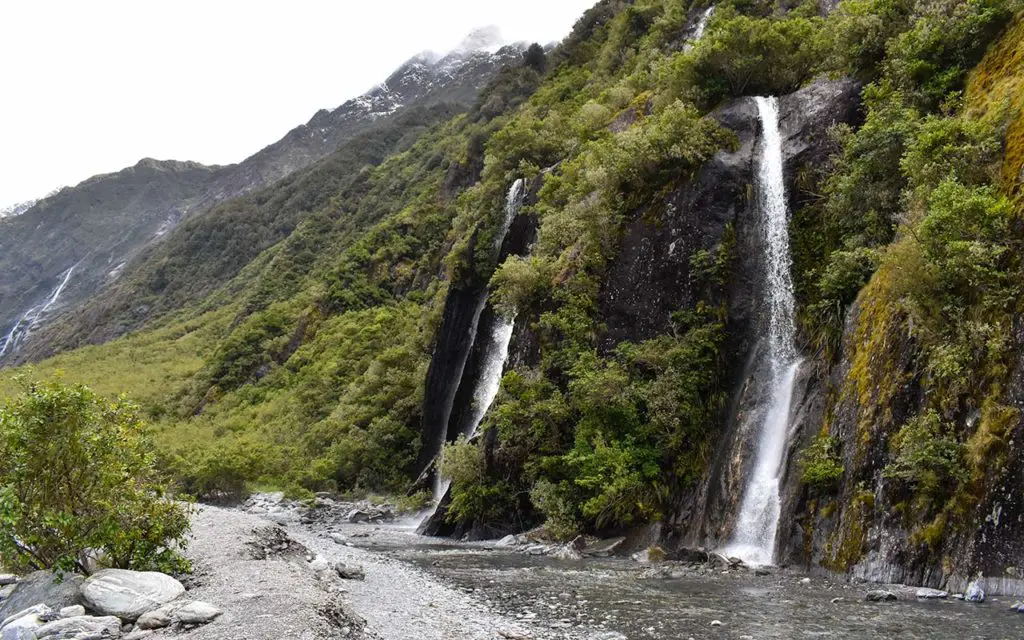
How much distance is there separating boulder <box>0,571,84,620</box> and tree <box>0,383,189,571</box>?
26 cm

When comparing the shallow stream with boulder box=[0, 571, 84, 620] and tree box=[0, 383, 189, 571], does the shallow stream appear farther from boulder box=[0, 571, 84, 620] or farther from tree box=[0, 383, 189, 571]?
boulder box=[0, 571, 84, 620]

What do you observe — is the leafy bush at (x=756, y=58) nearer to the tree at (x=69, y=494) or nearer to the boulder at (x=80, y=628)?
the tree at (x=69, y=494)

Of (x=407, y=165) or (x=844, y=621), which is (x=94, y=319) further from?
(x=844, y=621)

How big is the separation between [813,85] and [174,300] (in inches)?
4904

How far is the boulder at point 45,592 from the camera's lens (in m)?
11.3

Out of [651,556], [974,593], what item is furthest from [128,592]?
[974,593]

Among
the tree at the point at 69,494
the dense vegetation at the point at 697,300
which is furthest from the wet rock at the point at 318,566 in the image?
the dense vegetation at the point at 697,300

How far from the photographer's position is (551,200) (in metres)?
37.9

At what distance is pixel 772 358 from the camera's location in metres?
22.1

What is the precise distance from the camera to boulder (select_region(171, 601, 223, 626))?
984 centimetres

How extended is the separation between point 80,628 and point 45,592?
2.69 m

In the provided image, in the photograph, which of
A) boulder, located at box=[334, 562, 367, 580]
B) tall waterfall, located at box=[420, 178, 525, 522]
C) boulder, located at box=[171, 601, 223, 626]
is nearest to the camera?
boulder, located at box=[171, 601, 223, 626]

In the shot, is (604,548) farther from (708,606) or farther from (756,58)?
(756,58)

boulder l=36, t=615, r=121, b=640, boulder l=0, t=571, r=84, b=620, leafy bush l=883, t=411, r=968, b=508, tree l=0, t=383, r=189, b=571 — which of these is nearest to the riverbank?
boulder l=36, t=615, r=121, b=640
